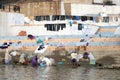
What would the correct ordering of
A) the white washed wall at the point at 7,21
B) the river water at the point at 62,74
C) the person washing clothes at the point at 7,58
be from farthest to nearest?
the white washed wall at the point at 7,21 → the person washing clothes at the point at 7,58 → the river water at the point at 62,74

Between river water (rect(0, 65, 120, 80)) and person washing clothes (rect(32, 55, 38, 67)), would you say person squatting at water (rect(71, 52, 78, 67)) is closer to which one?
river water (rect(0, 65, 120, 80))

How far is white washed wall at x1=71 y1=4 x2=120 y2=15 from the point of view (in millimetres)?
48250

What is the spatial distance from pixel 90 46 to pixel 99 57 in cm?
144

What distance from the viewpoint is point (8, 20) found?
42156 mm

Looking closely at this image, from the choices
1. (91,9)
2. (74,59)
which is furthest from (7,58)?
(91,9)

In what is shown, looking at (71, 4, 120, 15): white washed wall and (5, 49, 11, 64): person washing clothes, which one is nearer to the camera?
(5, 49, 11, 64): person washing clothes

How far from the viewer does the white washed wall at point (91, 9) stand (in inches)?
1900

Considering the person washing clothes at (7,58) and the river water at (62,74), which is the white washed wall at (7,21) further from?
the river water at (62,74)

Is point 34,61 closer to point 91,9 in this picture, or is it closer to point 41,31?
point 41,31

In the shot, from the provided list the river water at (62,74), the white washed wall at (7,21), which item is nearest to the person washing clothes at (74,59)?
the river water at (62,74)

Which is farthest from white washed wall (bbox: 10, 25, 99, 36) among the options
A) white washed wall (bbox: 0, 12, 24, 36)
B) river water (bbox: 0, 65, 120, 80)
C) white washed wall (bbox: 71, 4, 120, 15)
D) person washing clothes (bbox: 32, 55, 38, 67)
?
river water (bbox: 0, 65, 120, 80)

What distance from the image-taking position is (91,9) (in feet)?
163

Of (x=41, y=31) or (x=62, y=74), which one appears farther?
(x=41, y=31)

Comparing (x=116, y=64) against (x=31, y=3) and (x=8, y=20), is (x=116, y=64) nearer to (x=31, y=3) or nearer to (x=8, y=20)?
(x=8, y=20)
